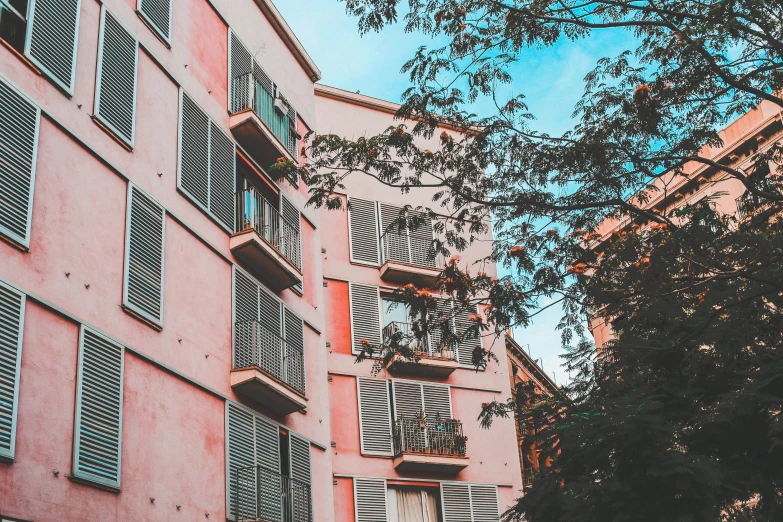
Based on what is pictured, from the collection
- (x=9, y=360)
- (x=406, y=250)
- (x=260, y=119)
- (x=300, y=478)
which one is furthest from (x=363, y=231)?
(x=9, y=360)

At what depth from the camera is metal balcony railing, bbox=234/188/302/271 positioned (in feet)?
69.4

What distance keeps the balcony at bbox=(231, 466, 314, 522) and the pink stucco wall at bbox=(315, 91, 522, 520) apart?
3906 millimetres

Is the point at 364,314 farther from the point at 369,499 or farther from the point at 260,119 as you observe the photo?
the point at 260,119

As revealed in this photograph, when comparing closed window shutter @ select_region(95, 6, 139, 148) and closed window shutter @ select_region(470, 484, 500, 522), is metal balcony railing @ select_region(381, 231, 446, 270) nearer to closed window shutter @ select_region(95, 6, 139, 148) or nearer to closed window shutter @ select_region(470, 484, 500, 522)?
closed window shutter @ select_region(470, 484, 500, 522)

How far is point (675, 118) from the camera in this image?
47.4 ft

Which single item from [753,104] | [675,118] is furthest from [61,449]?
[753,104]

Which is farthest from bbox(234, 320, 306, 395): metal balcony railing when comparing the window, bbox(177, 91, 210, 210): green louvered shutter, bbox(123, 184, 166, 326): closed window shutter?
the window

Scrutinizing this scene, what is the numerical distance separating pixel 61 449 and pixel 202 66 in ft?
34.1

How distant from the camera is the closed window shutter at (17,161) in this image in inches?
512

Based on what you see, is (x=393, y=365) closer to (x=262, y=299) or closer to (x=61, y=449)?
(x=262, y=299)

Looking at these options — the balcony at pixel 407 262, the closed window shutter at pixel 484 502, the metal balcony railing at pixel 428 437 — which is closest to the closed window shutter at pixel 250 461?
the metal balcony railing at pixel 428 437

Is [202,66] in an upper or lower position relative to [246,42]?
lower

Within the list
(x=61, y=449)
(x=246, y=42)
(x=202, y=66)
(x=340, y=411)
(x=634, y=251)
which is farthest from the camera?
(x=340, y=411)

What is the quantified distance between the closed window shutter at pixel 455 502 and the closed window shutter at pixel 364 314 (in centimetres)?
447
